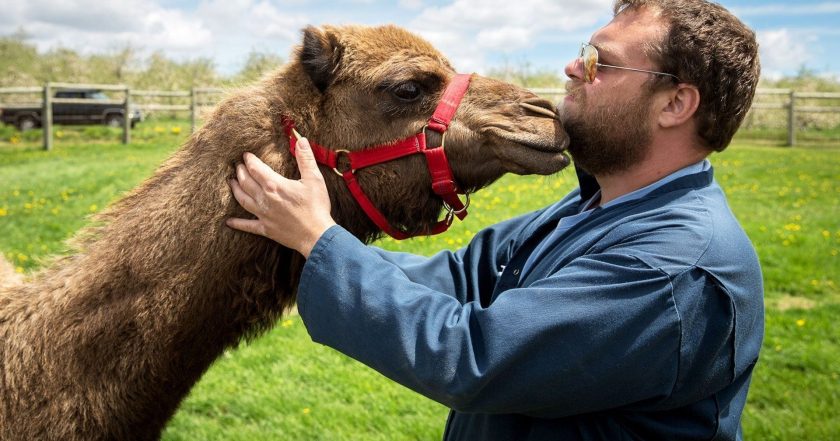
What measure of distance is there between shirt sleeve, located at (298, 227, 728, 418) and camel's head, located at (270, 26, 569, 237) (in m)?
0.71

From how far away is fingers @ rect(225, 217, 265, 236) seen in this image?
2516 millimetres

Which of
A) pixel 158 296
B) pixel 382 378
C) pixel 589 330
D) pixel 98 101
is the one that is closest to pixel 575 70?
pixel 589 330

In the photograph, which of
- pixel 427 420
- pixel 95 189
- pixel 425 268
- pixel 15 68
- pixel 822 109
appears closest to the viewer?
pixel 425 268

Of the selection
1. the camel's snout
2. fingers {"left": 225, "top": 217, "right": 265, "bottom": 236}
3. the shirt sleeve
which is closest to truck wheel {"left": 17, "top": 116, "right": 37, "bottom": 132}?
fingers {"left": 225, "top": 217, "right": 265, "bottom": 236}

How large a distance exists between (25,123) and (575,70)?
27.2 meters

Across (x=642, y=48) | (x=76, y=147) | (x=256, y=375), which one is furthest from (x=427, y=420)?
(x=76, y=147)

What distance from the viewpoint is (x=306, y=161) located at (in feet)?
8.37

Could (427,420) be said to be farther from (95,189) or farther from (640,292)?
(95,189)

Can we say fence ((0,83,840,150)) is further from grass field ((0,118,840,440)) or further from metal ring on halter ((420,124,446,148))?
metal ring on halter ((420,124,446,148))

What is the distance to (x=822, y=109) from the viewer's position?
2622 centimetres

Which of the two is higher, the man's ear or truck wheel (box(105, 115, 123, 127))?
the man's ear

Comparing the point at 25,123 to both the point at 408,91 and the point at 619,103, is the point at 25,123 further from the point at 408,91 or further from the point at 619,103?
the point at 619,103

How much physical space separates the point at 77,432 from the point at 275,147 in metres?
1.20

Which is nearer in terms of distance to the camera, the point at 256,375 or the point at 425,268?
the point at 425,268
